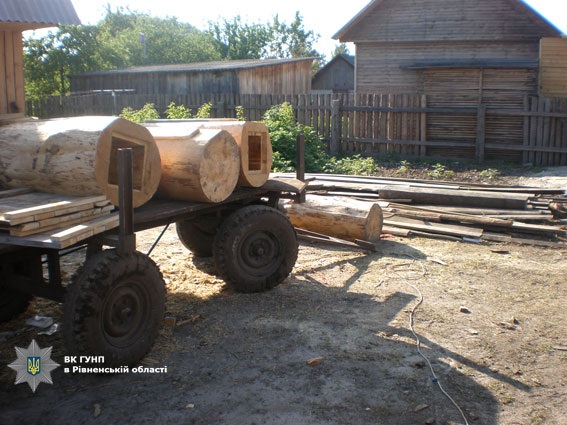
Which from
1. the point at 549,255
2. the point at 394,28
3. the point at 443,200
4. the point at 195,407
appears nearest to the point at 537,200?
the point at 443,200

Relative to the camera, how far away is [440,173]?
15094 mm

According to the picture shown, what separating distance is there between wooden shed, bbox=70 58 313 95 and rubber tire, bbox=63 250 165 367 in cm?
2375

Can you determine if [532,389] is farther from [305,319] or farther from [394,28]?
[394,28]

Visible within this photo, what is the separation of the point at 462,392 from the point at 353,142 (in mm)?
13431

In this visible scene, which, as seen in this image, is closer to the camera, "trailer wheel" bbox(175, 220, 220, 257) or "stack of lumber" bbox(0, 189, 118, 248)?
"stack of lumber" bbox(0, 189, 118, 248)

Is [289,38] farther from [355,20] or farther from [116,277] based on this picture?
[116,277]

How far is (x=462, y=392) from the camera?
4.36 meters

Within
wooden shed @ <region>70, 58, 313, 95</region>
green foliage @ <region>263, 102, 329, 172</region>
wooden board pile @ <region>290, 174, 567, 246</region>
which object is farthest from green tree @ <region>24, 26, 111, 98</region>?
wooden board pile @ <region>290, 174, 567, 246</region>

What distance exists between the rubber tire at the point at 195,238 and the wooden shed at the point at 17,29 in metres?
2.33

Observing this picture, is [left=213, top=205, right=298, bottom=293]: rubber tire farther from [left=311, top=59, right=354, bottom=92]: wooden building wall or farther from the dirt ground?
[left=311, top=59, right=354, bottom=92]: wooden building wall

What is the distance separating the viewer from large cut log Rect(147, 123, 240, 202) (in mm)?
5598

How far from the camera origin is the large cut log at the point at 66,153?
4.66m

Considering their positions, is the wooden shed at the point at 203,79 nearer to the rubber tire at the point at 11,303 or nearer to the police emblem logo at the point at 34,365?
the rubber tire at the point at 11,303

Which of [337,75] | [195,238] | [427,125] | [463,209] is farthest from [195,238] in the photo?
[337,75]
